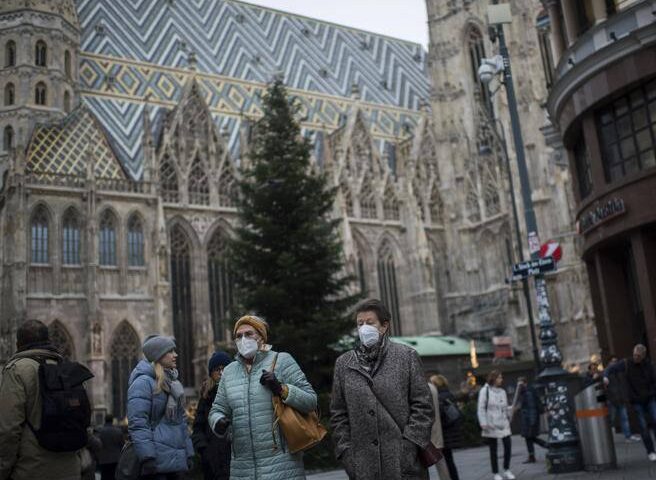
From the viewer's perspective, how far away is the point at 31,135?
1422 inches

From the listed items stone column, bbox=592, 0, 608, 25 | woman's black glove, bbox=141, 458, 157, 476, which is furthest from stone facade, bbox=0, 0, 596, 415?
woman's black glove, bbox=141, 458, 157, 476

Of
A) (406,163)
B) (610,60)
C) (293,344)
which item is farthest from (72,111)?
(610,60)

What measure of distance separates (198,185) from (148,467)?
113 feet

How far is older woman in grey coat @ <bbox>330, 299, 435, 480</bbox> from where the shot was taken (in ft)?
16.4

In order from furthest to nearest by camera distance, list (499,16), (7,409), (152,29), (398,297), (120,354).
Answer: (152,29), (398,297), (120,354), (499,16), (7,409)

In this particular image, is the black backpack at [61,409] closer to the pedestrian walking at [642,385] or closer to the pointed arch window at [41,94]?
the pedestrian walking at [642,385]

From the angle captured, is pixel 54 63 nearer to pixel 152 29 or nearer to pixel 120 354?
pixel 152 29

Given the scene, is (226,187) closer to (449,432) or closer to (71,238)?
(71,238)

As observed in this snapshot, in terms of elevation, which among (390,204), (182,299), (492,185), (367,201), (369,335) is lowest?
(369,335)

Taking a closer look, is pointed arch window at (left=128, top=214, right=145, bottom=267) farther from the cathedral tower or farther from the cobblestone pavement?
the cobblestone pavement

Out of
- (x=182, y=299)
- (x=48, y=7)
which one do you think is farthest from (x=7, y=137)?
(x=182, y=299)

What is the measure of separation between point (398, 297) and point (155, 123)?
17.4 meters

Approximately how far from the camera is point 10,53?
37812 millimetres

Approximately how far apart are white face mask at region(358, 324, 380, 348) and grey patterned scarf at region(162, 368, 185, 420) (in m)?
1.82
